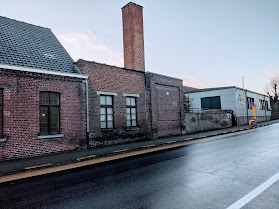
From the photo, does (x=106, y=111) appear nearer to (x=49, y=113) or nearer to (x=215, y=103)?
(x=49, y=113)

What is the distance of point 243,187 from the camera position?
4352mm

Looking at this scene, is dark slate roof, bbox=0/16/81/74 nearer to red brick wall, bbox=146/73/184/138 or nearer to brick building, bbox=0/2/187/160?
brick building, bbox=0/2/187/160

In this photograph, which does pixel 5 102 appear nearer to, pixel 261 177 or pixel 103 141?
pixel 103 141

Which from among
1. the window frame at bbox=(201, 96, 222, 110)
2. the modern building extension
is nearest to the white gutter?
the modern building extension

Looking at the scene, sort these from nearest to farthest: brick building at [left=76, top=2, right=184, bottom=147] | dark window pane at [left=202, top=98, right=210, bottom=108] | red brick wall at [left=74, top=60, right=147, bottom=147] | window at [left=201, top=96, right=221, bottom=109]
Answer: red brick wall at [left=74, top=60, right=147, bottom=147]
brick building at [left=76, top=2, right=184, bottom=147]
window at [left=201, top=96, right=221, bottom=109]
dark window pane at [left=202, top=98, right=210, bottom=108]

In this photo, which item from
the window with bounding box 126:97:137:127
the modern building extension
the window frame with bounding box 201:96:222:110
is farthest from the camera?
the window frame with bounding box 201:96:222:110

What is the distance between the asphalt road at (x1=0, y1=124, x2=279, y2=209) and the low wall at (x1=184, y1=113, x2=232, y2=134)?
11.6 meters

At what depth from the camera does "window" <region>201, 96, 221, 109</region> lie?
93.3 feet

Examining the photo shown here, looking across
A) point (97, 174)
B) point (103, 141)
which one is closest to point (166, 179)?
point (97, 174)

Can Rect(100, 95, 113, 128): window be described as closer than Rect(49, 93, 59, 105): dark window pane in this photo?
No

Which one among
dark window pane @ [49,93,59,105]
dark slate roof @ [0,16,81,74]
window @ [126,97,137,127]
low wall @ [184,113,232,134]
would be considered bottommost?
low wall @ [184,113,232,134]

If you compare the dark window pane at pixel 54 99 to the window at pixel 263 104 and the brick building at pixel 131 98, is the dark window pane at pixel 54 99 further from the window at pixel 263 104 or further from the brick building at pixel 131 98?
the window at pixel 263 104

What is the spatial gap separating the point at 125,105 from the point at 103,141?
3087 mm

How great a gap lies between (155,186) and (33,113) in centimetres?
798
